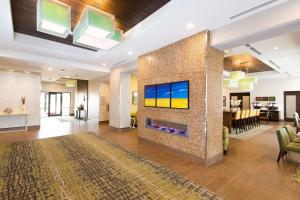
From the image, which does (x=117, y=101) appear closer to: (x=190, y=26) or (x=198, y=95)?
(x=198, y=95)

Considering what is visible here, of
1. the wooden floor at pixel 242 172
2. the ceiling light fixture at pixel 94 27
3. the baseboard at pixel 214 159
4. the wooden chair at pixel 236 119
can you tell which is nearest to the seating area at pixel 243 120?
the wooden chair at pixel 236 119

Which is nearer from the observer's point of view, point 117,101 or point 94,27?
point 94,27

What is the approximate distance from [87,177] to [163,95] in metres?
2.87

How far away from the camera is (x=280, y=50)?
5277 mm

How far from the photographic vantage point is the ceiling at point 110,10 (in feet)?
10.0

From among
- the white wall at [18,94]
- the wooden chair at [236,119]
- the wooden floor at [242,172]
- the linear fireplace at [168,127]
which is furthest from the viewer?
the white wall at [18,94]

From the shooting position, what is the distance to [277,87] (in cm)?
1077

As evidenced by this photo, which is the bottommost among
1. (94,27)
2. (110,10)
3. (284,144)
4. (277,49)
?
(284,144)

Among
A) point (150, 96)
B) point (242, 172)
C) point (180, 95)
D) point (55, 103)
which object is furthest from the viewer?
point (55, 103)

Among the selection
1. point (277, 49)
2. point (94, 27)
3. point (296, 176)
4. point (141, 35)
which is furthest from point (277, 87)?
point (94, 27)

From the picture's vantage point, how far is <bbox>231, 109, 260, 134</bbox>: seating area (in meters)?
6.74

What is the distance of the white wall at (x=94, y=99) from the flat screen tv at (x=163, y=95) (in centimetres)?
614

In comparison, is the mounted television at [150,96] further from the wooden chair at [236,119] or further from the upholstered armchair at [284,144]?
the wooden chair at [236,119]

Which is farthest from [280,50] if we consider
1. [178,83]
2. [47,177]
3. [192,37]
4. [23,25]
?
[23,25]
